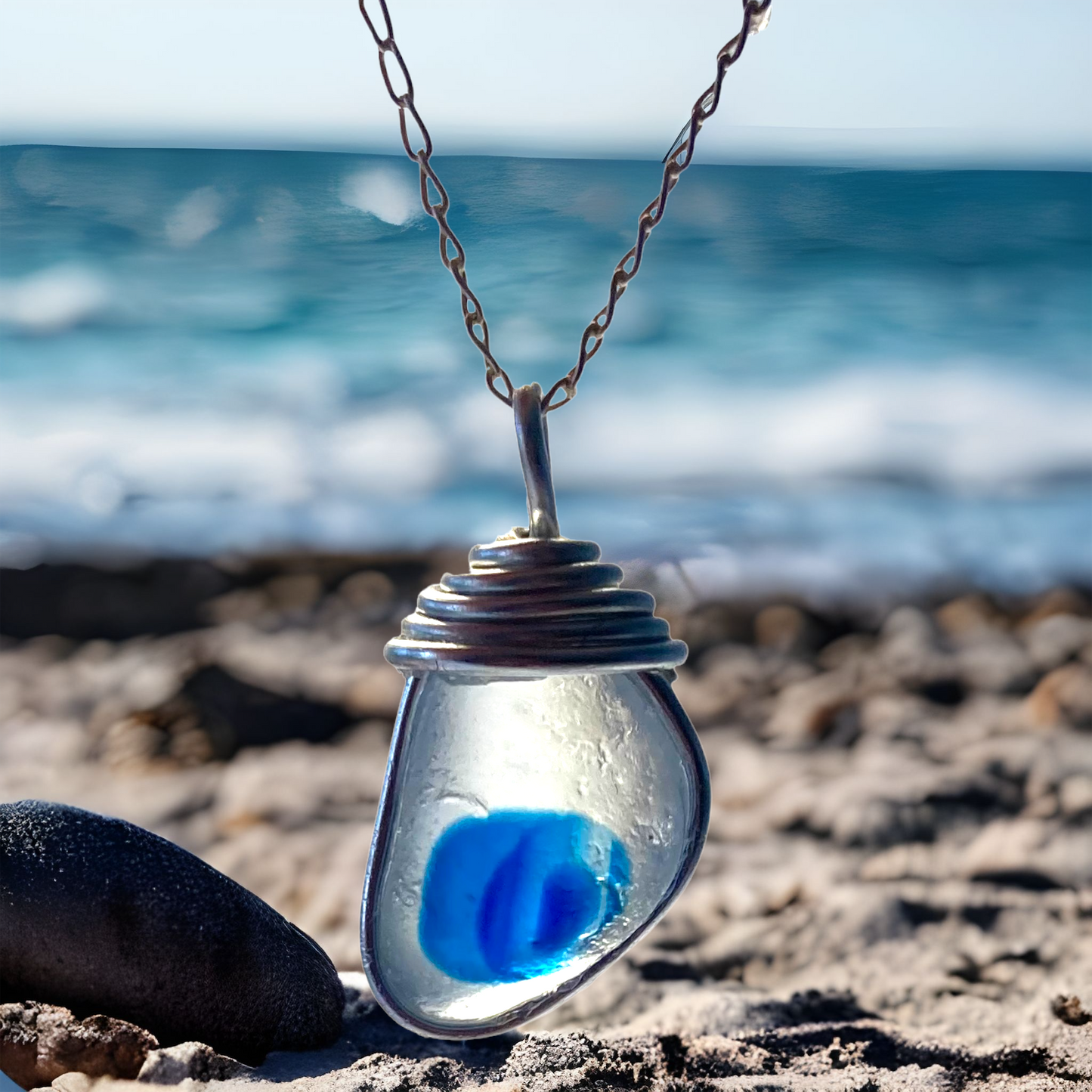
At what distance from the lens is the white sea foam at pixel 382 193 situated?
7.30ft

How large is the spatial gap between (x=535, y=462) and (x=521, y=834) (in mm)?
294

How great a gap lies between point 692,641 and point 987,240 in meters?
1.01

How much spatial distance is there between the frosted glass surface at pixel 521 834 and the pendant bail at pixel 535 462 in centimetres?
12

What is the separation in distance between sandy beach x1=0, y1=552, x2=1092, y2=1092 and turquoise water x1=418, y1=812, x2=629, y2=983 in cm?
77

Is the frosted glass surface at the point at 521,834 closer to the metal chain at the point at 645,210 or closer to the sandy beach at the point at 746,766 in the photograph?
the metal chain at the point at 645,210

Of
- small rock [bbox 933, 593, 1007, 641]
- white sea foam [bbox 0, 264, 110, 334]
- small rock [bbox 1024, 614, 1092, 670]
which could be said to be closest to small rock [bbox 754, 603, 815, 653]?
small rock [bbox 933, 593, 1007, 641]

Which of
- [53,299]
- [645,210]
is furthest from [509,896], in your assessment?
[53,299]

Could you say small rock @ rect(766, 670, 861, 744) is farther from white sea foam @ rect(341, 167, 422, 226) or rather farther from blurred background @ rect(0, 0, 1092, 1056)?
white sea foam @ rect(341, 167, 422, 226)

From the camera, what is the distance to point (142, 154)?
91.4 inches

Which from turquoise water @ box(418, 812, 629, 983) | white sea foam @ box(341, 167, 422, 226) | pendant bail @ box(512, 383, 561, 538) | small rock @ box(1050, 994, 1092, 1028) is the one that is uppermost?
white sea foam @ box(341, 167, 422, 226)

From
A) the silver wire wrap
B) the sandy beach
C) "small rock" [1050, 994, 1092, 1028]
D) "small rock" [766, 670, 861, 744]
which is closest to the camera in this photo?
the silver wire wrap

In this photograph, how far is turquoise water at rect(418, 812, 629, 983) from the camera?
965 mm

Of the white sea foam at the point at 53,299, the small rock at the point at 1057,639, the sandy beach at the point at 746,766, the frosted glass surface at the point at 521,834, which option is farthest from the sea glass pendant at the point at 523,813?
the white sea foam at the point at 53,299

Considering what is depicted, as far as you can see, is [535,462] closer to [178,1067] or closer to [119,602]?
[178,1067]
